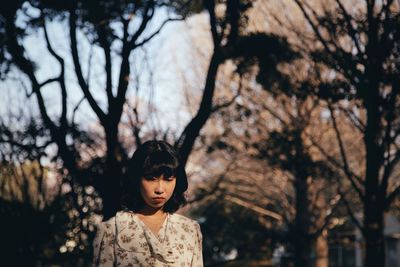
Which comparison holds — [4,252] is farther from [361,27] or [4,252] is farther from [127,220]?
[127,220]

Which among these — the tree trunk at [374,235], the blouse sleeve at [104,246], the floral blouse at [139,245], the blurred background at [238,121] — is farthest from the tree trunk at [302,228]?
the blouse sleeve at [104,246]

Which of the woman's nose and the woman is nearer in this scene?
the woman

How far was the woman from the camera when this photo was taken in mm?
2811

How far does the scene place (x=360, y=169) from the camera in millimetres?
17000

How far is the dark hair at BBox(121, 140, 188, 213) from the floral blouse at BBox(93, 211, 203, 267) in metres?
0.13

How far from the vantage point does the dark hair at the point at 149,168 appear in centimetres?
295

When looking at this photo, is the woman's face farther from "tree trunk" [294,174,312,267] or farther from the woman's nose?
"tree trunk" [294,174,312,267]

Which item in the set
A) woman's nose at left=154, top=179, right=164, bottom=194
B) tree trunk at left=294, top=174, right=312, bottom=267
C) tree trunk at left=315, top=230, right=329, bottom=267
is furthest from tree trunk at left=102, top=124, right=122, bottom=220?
tree trunk at left=315, top=230, right=329, bottom=267

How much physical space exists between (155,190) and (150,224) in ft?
0.60

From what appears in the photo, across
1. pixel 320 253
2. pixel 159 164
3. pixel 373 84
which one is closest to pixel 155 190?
pixel 159 164

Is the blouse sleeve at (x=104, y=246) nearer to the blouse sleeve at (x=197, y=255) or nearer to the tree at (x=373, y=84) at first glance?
the blouse sleeve at (x=197, y=255)

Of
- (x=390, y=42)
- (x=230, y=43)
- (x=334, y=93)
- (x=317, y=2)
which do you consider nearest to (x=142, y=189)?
(x=230, y=43)

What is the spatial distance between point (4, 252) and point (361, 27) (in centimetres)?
898

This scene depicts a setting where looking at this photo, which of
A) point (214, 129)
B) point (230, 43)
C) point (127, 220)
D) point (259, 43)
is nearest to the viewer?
point (127, 220)
